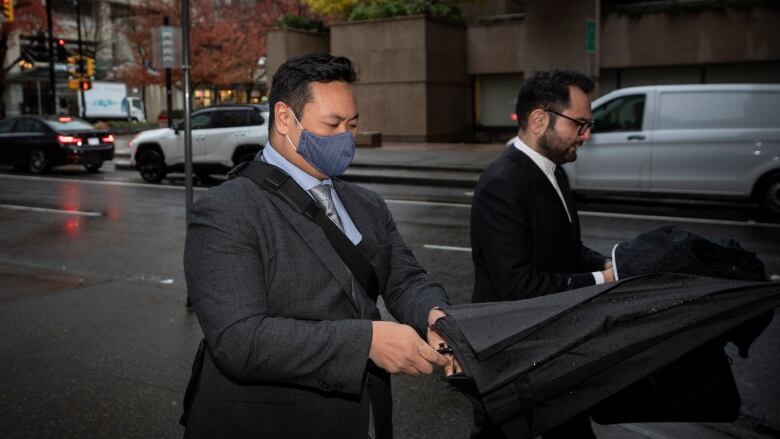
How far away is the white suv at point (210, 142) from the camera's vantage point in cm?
1650

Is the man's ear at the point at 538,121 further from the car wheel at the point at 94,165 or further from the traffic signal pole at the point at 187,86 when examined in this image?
the car wheel at the point at 94,165

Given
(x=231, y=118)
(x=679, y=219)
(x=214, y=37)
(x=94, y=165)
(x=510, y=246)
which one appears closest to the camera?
(x=510, y=246)

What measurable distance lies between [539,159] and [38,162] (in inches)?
761

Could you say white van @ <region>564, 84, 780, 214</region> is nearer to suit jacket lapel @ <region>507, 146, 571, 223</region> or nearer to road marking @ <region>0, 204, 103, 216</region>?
road marking @ <region>0, 204, 103, 216</region>

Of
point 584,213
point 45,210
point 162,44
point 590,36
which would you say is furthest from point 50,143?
point 584,213

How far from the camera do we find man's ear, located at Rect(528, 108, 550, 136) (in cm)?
299

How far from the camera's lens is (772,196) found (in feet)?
37.6

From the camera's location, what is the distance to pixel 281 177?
2.04 metres

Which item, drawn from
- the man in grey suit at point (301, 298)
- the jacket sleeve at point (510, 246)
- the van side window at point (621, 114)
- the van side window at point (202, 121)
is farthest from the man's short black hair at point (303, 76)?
the van side window at point (202, 121)

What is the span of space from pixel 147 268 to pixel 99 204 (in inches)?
237

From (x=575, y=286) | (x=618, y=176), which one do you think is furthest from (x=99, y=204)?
(x=575, y=286)

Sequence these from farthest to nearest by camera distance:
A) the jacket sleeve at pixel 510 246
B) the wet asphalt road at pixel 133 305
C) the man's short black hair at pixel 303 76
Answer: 1. the wet asphalt road at pixel 133 305
2. the jacket sleeve at pixel 510 246
3. the man's short black hair at pixel 303 76

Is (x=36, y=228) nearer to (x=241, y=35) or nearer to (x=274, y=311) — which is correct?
(x=274, y=311)

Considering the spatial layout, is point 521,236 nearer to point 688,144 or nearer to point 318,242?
point 318,242
